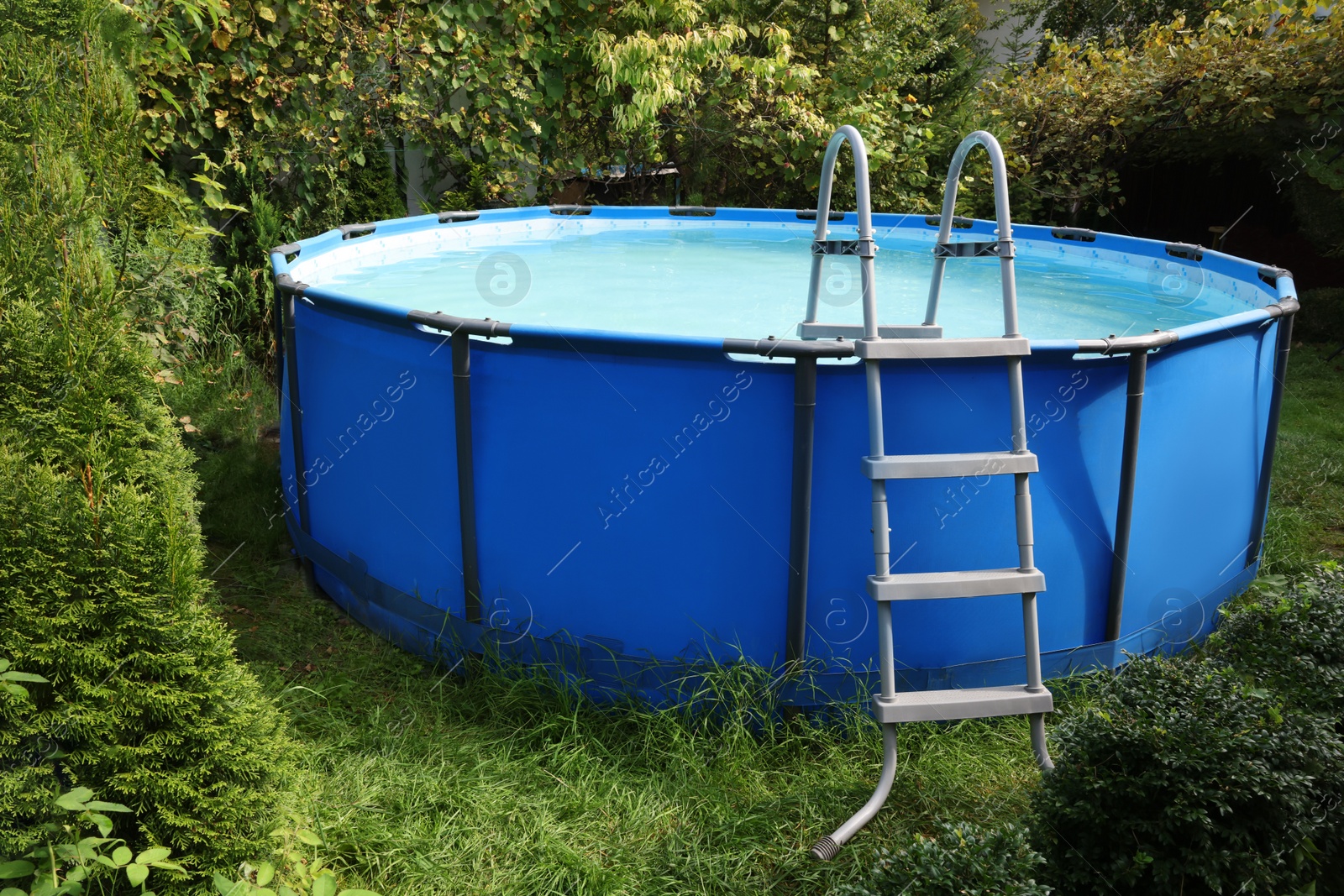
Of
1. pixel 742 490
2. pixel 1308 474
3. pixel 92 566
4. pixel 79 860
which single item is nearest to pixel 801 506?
pixel 742 490

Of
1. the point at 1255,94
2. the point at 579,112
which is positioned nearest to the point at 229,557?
the point at 579,112

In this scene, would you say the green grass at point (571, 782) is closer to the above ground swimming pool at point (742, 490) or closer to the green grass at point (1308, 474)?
the above ground swimming pool at point (742, 490)

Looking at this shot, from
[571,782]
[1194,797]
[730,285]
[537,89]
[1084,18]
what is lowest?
[571,782]

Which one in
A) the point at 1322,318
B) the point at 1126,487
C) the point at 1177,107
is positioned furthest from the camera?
the point at 1177,107

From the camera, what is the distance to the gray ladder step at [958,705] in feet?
8.56

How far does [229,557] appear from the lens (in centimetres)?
430

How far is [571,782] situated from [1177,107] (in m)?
9.09

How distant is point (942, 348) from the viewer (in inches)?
105

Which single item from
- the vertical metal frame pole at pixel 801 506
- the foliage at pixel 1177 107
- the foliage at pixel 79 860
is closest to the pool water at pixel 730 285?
the vertical metal frame pole at pixel 801 506

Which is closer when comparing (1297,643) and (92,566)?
(92,566)

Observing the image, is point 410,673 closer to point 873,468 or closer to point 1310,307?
point 873,468

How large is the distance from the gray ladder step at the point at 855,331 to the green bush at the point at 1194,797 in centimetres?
132

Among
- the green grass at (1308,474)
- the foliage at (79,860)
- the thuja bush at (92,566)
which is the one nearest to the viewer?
the foliage at (79,860)

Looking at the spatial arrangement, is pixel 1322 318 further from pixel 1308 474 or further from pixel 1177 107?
pixel 1308 474
